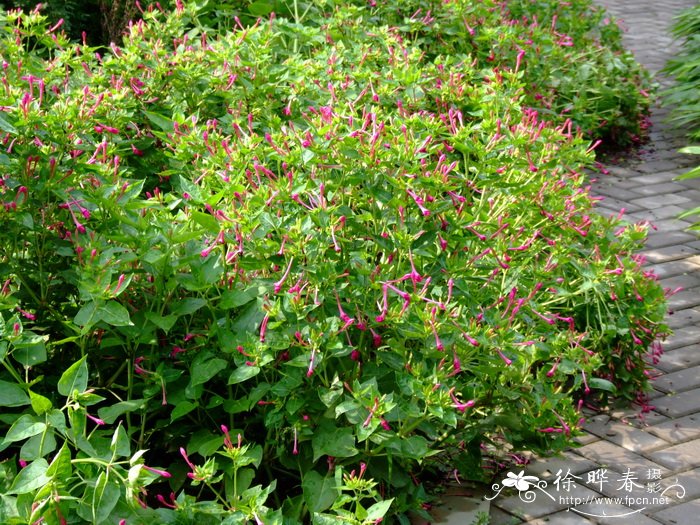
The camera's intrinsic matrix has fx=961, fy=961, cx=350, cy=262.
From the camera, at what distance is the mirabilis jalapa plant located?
244 centimetres

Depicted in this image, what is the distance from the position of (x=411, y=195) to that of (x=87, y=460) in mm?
1169

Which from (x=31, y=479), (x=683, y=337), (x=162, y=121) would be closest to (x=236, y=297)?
(x=31, y=479)

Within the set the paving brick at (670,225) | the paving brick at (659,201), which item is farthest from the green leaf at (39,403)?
the paving brick at (659,201)

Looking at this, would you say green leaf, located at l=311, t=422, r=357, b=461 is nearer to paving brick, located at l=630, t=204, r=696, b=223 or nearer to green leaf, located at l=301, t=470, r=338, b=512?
green leaf, located at l=301, t=470, r=338, b=512

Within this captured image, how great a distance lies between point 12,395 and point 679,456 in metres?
2.39

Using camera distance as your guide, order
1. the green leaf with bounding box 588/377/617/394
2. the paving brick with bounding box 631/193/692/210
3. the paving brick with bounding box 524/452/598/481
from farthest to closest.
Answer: the paving brick with bounding box 631/193/692/210
the green leaf with bounding box 588/377/617/394
the paving brick with bounding box 524/452/598/481

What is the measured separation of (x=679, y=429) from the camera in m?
3.72

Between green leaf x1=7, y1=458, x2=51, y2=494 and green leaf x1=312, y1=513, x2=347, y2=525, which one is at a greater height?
green leaf x1=7, y1=458, x2=51, y2=494

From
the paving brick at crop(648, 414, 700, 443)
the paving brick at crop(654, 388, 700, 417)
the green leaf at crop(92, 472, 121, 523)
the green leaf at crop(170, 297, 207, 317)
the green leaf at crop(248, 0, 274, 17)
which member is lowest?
the paving brick at crop(654, 388, 700, 417)

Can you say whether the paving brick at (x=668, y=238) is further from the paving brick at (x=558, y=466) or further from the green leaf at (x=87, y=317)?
the green leaf at (x=87, y=317)

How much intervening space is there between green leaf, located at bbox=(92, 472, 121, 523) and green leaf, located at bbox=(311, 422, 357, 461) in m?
0.66

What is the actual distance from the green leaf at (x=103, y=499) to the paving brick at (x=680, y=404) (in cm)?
249

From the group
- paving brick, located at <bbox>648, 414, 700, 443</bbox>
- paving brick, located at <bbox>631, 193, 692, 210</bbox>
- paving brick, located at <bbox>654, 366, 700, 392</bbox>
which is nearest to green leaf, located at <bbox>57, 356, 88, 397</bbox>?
paving brick, located at <bbox>648, 414, 700, 443</bbox>

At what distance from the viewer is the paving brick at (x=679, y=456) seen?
347 centimetres
